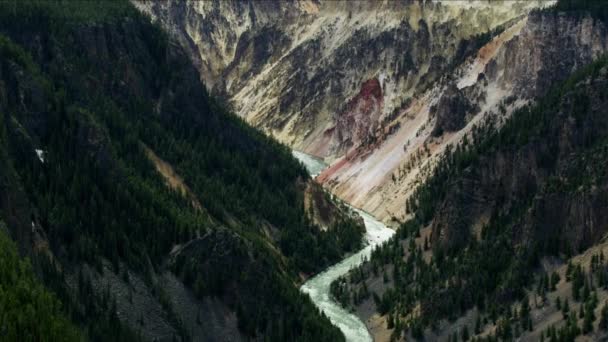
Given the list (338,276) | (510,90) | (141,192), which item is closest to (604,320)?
(338,276)

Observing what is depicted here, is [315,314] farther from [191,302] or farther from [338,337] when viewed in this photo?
[191,302]

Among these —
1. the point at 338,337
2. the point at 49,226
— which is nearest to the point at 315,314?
the point at 338,337

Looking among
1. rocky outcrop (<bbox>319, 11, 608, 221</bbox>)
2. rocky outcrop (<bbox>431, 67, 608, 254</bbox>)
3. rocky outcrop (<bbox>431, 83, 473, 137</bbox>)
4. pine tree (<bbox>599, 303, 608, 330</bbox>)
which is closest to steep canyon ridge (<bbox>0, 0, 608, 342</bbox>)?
pine tree (<bbox>599, 303, 608, 330</bbox>)

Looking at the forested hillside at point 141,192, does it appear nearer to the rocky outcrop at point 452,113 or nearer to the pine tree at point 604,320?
the rocky outcrop at point 452,113

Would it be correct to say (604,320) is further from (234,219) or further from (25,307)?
(234,219)

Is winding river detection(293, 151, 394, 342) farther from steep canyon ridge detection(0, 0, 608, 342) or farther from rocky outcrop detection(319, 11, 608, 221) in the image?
rocky outcrop detection(319, 11, 608, 221)

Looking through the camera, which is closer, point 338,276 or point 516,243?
point 516,243
